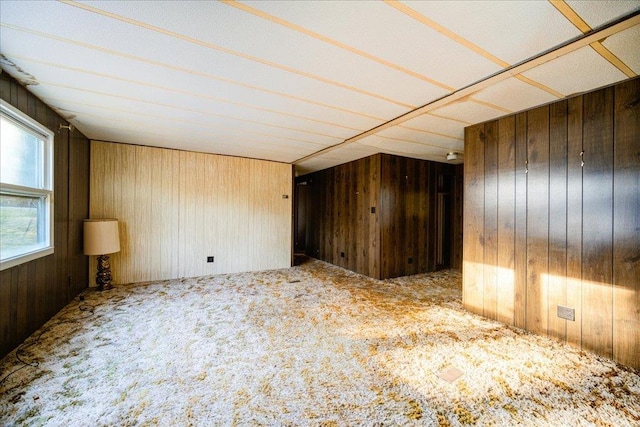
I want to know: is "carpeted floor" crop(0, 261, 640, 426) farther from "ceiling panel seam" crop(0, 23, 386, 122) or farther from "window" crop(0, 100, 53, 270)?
"ceiling panel seam" crop(0, 23, 386, 122)

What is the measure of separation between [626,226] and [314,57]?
275 cm

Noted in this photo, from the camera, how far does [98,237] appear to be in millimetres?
3441

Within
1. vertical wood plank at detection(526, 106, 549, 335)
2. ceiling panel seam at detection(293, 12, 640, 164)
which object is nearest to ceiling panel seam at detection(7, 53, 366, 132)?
ceiling panel seam at detection(293, 12, 640, 164)

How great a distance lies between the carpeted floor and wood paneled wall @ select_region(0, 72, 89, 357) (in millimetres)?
182

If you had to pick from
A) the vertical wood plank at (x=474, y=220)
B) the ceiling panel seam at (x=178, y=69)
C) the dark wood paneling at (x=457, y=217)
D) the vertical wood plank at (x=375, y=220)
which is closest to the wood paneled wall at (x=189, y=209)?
the vertical wood plank at (x=375, y=220)

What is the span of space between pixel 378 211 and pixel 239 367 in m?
3.42

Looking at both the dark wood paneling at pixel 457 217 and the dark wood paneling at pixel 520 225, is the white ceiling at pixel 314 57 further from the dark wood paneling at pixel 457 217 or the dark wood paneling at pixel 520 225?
the dark wood paneling at pixel 457 217

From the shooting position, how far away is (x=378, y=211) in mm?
4621

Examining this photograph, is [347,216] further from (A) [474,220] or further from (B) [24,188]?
(B) [24,188]

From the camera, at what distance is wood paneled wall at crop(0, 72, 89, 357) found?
205cm

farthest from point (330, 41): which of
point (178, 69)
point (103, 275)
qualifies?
point (103, 275)

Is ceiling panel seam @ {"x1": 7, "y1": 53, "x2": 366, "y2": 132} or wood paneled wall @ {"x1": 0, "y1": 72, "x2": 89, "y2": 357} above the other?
ceiling panel seam @ {"x1": 7, "y1": 53, "x2": 366, "y2": 132}

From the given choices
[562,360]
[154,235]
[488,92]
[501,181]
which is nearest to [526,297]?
[562,360]

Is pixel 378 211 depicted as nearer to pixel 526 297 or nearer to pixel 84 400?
pixel 526 297
